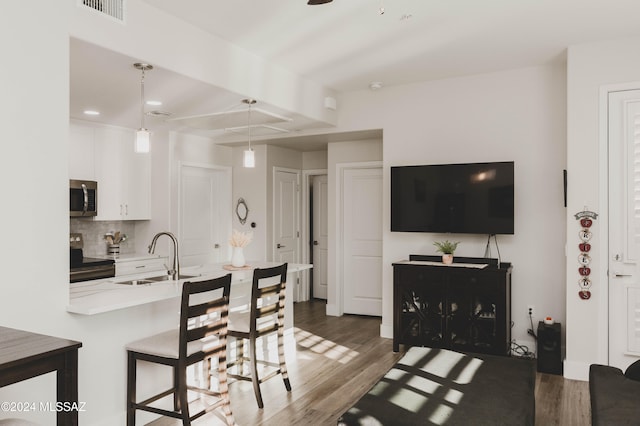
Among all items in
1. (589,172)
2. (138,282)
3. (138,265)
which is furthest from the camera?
(138,265)

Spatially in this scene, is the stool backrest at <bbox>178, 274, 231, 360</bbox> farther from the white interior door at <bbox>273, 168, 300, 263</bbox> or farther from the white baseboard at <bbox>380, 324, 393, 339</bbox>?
the white interior door at <bbox>273, 168, 300, 263</bbox>

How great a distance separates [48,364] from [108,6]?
2.17 m

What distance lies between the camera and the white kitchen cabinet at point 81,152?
5275 millimetres

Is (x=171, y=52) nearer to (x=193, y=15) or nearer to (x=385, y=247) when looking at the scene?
(x=193, y=15)

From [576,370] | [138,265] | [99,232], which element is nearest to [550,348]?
[576,370]

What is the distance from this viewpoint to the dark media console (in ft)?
14.4

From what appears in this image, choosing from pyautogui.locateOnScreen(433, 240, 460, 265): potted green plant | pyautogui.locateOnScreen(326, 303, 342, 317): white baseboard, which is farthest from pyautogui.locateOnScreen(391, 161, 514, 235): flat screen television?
pyautogui.locateOnScreen(326, 303, 342, 317): white baseboard

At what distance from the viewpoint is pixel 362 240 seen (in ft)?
20.7

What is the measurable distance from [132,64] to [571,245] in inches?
148

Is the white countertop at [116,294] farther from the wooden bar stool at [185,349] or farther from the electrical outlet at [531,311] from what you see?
the electrical outlet at [531,311]

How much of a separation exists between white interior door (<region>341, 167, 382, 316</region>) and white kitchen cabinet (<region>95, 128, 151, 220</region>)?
2.52m

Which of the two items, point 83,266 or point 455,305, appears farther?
point 83,266

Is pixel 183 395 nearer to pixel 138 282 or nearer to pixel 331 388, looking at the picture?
pixel 138 282

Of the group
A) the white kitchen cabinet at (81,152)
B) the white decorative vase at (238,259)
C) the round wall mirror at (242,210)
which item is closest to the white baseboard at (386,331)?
the white decorative vase at (238,259)
